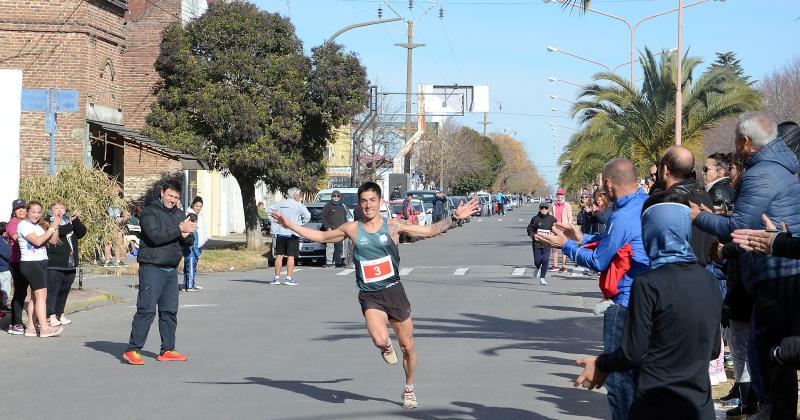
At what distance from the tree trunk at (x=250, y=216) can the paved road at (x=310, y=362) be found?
37.7 feet

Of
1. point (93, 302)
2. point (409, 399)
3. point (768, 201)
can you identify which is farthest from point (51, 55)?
point (768, 201)

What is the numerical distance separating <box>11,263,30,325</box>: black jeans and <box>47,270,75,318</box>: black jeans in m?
0.30

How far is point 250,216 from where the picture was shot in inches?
1287

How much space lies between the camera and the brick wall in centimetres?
2959

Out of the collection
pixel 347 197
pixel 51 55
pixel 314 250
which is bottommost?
pixel 314 250

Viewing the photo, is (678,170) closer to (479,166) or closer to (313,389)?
(313,389)

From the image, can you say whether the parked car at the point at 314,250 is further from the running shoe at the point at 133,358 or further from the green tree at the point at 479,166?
the green tree at the point at 479,166

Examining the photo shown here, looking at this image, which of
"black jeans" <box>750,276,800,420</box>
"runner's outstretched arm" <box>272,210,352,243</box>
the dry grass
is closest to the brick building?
the dry grass

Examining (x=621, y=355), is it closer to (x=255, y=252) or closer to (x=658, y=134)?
(x=255, y=252)

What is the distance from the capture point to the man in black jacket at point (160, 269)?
1207cm

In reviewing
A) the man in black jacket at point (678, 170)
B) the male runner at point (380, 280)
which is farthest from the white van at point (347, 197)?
the man in black jacket at point (678, 170)

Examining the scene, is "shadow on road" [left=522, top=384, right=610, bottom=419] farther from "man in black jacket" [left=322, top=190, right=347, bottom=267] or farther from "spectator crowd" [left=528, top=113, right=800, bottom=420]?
"man in black jacket" [left=322, top=190, right=347, bottom=267]

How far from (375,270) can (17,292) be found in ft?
23.0

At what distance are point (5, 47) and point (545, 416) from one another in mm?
24629
